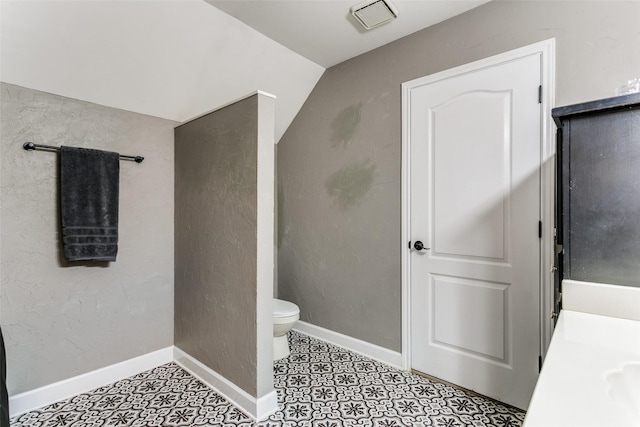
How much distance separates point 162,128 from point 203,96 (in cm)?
39

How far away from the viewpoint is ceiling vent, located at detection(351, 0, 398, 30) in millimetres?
2002

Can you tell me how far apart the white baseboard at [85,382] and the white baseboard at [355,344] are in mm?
1162

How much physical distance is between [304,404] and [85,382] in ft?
4.68

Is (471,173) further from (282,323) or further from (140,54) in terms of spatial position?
(140,54)

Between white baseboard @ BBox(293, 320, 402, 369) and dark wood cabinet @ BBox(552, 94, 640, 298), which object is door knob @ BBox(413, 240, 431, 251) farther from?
dark wood cabinet @ BBox(552, 94, 640, 298)

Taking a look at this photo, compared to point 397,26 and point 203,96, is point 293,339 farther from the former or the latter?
point 397,26

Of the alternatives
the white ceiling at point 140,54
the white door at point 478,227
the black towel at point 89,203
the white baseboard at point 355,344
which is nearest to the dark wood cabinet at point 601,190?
the white door at point 478,227

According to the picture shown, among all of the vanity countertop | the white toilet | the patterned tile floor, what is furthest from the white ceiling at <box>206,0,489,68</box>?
the patterned tile floor

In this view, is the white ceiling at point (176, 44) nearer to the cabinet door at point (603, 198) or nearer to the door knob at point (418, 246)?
the cabinet door at point (603, 198)

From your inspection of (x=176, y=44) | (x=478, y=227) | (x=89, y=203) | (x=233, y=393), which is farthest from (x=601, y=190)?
(x=89, y=203)

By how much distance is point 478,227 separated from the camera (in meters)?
2.06

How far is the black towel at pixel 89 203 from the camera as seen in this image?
A: 2.00 m

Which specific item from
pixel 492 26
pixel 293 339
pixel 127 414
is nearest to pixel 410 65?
pixel 492 26

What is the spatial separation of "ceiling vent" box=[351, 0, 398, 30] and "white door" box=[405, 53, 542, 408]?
1.53ft
